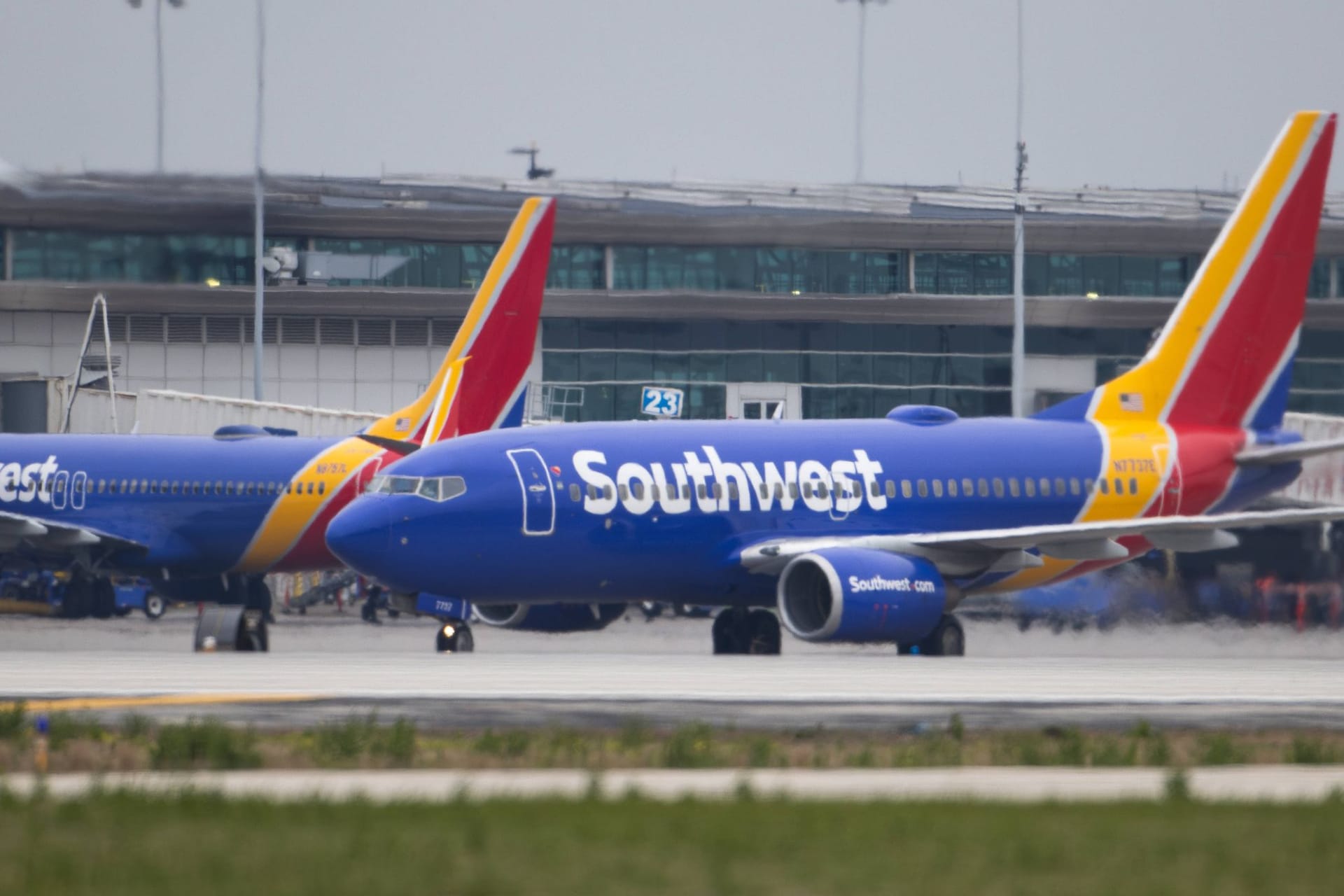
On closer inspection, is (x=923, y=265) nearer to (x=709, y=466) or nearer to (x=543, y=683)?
(x=709, y=466)

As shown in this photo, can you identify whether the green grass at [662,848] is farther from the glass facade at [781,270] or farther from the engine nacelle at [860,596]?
the glass facade at [781,270]

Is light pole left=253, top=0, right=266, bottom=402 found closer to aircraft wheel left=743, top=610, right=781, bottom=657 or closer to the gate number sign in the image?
the gate number sign

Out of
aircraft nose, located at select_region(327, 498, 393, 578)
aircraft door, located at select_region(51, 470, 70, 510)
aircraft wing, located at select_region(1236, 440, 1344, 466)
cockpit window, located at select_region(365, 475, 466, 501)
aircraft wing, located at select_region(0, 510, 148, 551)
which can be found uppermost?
aircraft wing, located at select_region(1236, 440, 1344, 466)

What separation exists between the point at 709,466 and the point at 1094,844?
25917mm

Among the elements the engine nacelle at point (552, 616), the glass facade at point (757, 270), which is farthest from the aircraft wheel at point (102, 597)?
the glass facade at point (757, 270)

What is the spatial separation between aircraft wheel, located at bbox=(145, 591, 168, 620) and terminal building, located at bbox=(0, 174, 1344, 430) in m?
23.1

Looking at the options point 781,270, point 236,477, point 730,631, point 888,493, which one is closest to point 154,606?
point 236,477

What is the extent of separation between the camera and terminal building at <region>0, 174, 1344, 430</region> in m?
82.7

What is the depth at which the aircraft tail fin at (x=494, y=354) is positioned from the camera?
49.1 metres

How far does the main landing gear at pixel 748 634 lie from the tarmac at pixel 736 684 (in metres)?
1.02

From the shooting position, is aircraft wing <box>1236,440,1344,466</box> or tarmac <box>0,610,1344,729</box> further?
aircraft wing <box>1236,440,1344,466</box>

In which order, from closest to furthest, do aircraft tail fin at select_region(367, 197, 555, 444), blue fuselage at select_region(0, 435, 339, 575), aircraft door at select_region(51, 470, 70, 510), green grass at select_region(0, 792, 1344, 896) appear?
green grass at select_region(0, 792, 1344, 896), aircraft tail fin at select_region(367, 197, 555, 444), blue fuselage at select_region(0, 435, 339, 575), aircraft door at select_region(51, 470, 70, 510)

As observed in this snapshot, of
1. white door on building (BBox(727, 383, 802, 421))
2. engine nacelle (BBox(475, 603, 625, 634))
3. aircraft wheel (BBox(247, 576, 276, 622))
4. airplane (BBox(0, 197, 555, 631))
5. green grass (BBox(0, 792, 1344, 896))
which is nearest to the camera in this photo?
green grass (BBox(0, 792, 1344, 896))

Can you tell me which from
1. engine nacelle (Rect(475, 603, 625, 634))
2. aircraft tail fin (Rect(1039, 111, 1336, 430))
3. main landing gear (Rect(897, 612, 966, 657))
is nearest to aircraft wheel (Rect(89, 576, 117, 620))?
engine nacelle (Rect(475, 603, 625, 634))
